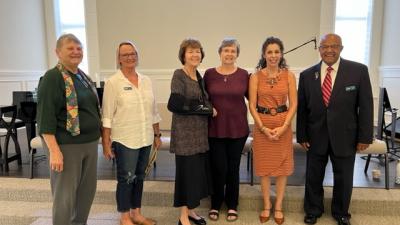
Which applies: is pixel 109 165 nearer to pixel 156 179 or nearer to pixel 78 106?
pixel 156 179

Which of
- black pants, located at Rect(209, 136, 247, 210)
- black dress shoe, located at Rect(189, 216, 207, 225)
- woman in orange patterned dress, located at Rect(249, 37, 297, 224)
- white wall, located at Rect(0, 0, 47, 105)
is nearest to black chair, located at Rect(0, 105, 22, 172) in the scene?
white wall, located at Rect(0, 0, 47, 105)

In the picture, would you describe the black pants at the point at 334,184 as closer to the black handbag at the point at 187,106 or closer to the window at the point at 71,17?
the black handbag at the point at 187,106

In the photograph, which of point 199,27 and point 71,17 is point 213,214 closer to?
point 199,27

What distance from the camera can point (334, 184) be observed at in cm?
232

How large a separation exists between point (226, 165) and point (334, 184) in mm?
806

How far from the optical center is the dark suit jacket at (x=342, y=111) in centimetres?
213

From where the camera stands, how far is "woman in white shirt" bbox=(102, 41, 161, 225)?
202 centimetres

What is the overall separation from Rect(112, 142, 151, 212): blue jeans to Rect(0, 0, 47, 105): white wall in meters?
3.85

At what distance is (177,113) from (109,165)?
5.95 ft

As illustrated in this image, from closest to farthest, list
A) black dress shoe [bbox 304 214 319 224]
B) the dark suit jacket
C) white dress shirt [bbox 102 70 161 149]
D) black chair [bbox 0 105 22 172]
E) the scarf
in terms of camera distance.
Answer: the scarf → white dress shirt [bbox 102 70 161 149] → the dark suit jacket → black dress shoe [bbox 304 214 319 224] → black chair [bbox 0 105 22 172]

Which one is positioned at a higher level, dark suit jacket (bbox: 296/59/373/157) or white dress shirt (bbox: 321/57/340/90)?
white dress shirt (bbox: 321/57/340/90)

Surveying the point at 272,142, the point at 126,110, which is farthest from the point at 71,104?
the point at 272,142

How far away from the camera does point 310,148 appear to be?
A: 7.64 feet

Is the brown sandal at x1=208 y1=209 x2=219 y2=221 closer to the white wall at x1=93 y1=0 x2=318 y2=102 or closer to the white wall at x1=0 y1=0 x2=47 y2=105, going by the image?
the white wall at x1=93 y1=0 x2=318 y2=102
